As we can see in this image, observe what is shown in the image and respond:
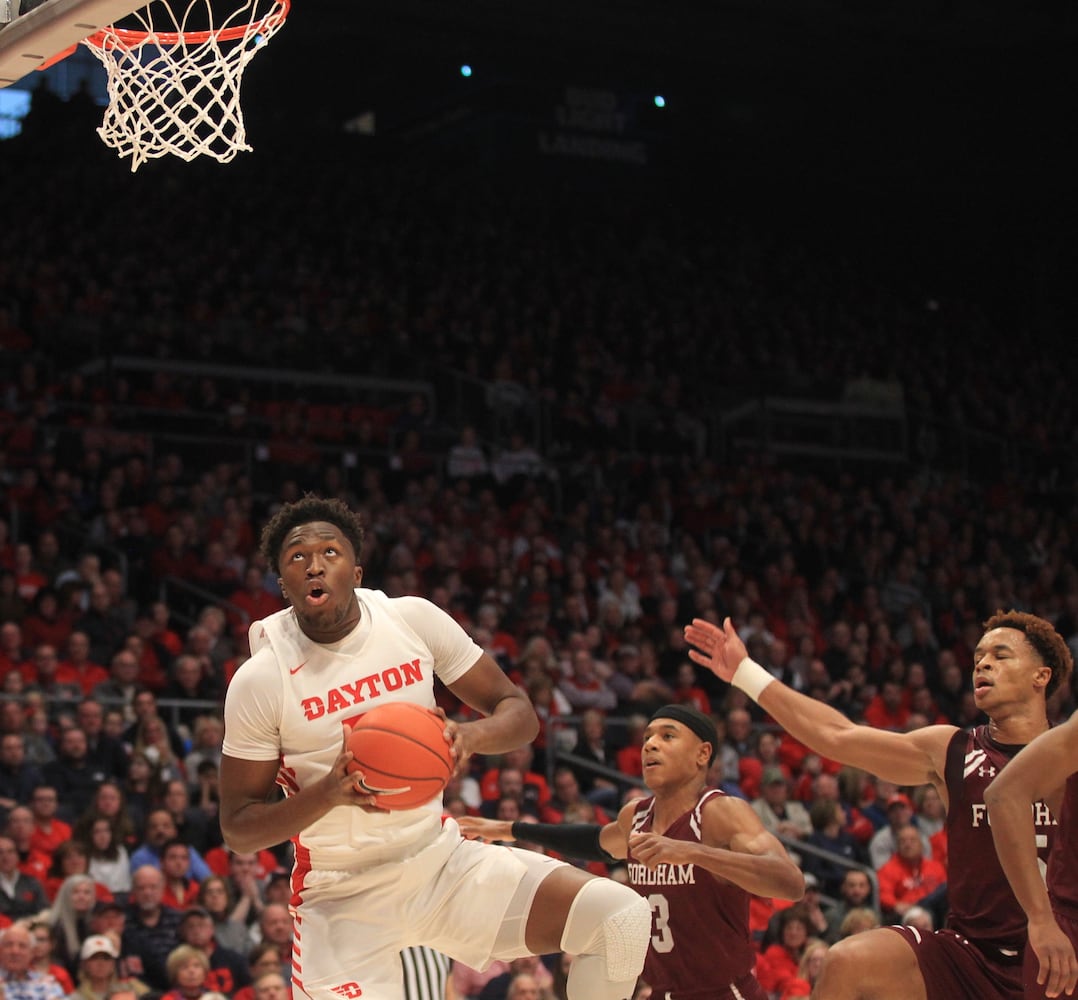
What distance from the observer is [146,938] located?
9.09 m

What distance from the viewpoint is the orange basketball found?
14.6ft

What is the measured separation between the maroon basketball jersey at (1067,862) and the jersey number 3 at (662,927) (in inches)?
62.8

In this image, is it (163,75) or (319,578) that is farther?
(163,75)

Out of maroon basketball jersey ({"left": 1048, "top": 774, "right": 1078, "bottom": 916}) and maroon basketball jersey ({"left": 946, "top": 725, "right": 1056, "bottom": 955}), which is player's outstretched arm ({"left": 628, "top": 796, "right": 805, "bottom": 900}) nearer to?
maroon basketball jersey ({"left": 946, "top": 725, "right": 1056, "bottom": 955})

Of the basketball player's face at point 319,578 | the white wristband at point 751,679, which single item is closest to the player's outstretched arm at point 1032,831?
the white wristband at point 751,679

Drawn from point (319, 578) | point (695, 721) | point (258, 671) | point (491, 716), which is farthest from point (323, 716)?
point (695, 721)

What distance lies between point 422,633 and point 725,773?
7.67 metres

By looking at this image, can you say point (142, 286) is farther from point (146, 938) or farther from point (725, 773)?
point (146, 938)

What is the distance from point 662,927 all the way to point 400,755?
5.75 ft

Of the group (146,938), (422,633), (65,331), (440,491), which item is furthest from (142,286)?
(422,633)

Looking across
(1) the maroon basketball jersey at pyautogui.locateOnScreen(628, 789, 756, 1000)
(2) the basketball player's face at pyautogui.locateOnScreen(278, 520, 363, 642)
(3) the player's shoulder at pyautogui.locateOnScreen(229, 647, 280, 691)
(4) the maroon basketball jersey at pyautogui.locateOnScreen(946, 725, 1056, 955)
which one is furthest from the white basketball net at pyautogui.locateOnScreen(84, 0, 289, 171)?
(4) the maroon basketball jersey at pyautogui.locateOnScreen(946, 725, 1056, 955)

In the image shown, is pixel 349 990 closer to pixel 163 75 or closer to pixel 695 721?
pixel 695 721

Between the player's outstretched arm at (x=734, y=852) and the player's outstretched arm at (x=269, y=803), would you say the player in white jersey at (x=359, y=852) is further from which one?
the player's outstretched arm at (x=734, y=852)

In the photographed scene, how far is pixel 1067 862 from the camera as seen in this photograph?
14.8ft
